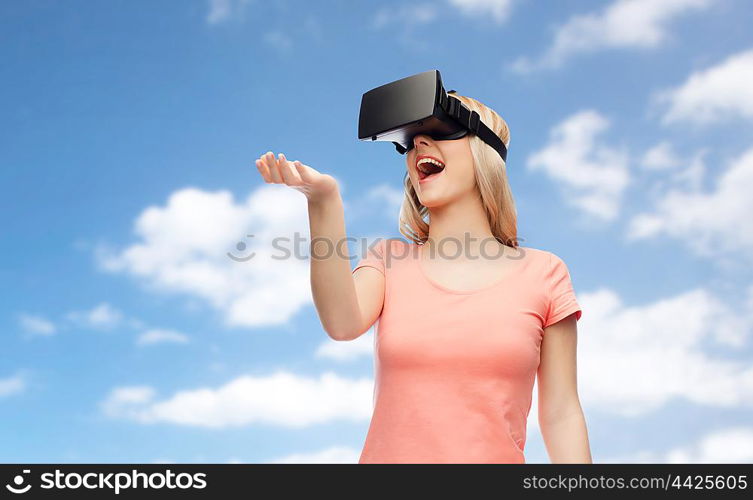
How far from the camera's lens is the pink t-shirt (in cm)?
224

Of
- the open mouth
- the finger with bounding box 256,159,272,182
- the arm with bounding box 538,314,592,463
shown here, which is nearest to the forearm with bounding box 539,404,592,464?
the arm with bounding box 538,314,592,463

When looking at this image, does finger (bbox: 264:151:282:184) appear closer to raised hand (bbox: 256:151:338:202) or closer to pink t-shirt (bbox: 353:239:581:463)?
raised hand (bbox: 256:151:338:202)

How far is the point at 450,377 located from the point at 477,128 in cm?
85

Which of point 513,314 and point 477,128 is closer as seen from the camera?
point 513,314

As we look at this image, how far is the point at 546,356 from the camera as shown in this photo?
2477 millimetres

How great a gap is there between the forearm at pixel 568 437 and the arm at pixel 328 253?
2.20ft

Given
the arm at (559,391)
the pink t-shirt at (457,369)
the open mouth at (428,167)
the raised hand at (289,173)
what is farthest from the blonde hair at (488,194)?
the raised hand at (289,173)

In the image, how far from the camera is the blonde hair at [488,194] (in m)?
2.61

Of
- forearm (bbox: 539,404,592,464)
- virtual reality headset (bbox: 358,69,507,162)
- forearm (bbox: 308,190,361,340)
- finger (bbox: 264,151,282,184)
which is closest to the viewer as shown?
finger (bbox: 264,151,282,184)

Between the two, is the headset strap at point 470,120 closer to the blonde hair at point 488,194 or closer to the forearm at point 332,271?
the blonde hair at point 488,194
